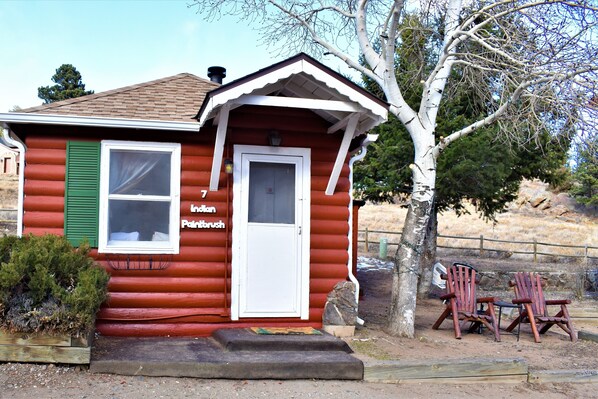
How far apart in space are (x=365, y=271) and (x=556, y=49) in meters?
11.4

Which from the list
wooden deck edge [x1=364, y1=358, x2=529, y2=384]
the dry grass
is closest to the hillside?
the dry grass

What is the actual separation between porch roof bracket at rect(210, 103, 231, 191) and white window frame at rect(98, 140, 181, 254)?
451mm

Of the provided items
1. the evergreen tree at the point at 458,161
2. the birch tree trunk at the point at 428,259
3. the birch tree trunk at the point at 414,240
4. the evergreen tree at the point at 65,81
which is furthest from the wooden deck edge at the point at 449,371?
the evergreen tree at the point at 65,81

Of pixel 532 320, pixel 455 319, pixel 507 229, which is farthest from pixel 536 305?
pixel 507 229

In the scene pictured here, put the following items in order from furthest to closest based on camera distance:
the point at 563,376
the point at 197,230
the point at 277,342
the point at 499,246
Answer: the point at 499,246
the point at 197,230
the point at 563,376
the point at 277,342

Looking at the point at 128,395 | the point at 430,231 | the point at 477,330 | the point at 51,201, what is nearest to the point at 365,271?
the point at 430,231

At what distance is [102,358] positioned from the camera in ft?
21.2

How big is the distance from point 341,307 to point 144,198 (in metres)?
2.88

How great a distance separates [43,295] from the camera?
629 cm

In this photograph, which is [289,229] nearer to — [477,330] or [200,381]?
[200,381]

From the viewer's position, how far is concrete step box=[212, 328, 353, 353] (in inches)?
281

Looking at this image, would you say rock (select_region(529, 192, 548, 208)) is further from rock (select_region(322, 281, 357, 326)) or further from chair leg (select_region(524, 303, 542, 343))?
rock (select_region(322, 281, 357, 326))

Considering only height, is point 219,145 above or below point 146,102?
below

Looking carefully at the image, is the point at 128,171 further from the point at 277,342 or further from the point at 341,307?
the point at 341,307
